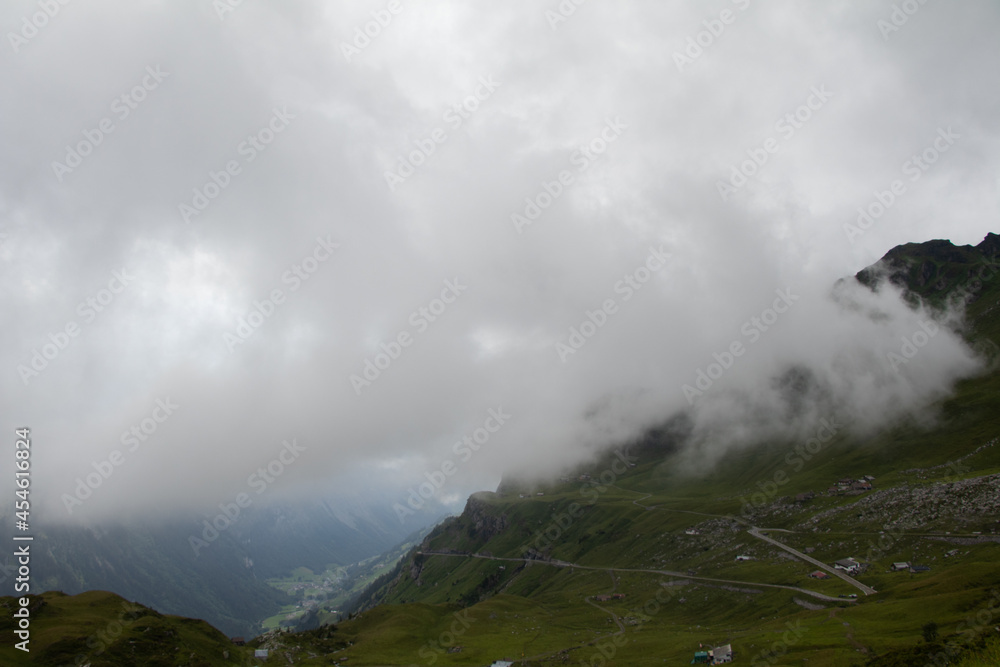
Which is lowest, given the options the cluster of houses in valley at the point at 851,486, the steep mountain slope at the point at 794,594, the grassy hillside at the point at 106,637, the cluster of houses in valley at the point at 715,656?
the cluster of houses in valley at the point at 851,486

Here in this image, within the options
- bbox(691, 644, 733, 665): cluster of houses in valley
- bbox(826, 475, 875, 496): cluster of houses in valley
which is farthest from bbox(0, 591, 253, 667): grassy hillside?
bbox(826, 475, 875, 496): cluster of houses in valley

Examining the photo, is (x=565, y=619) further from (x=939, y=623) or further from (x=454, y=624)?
(x=939, y=623)

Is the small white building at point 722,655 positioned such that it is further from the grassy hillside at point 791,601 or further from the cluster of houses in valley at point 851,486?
the cluster of houses in valley at point 851,486

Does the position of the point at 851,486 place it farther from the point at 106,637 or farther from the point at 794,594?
the point at 106,637

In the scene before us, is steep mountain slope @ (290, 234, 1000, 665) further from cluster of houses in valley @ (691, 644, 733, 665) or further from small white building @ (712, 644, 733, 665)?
cluster of houses in valley @ (691, 644, 733, 665)

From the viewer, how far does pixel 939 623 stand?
73.5m

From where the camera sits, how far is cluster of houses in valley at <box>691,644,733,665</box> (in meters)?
85.2

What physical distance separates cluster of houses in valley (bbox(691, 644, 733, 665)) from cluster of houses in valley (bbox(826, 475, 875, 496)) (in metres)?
127

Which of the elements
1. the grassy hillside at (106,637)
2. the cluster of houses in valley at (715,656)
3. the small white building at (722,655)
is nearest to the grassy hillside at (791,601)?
the small white building at (722,655)

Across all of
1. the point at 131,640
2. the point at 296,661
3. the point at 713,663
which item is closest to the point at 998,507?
the point at 713,663

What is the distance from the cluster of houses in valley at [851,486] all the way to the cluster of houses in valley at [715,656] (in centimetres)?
12655

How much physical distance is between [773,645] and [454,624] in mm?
110697

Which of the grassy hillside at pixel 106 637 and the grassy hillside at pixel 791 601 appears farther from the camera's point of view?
the grassy hillside at pixel 106 637

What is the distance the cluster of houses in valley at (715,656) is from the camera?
85188 mm
